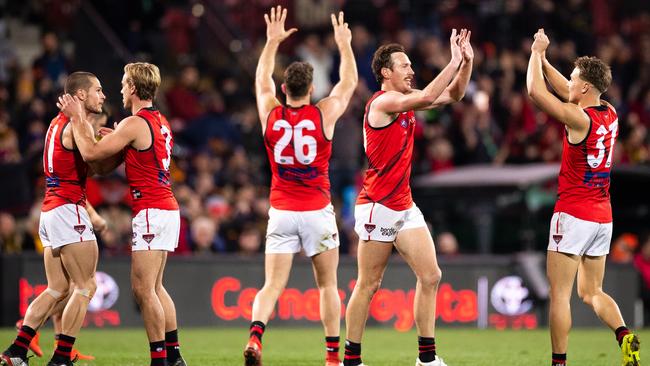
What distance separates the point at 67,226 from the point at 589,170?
184 inches

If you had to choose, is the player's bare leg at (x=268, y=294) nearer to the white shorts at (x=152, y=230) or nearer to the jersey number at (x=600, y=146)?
the white shorts at (x=152, y=230)

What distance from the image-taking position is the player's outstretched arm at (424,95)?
32.9ft

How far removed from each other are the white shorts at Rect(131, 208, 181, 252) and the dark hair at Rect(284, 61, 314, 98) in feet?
5.15

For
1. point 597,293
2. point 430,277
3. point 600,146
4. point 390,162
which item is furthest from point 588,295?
point 390,162

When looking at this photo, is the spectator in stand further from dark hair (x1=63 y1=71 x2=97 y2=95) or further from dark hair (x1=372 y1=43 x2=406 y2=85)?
dark hair (x1=63 y1=71 x2=97 y2=95)

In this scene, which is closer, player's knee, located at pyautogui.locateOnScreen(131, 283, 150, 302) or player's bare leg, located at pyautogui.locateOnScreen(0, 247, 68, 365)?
player's knee, located at pyautogui.locateOnScreen(131, 283, 150, 302)

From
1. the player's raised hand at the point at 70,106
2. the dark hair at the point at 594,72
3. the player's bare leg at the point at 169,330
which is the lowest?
the player's bare leg at the point at 169,330

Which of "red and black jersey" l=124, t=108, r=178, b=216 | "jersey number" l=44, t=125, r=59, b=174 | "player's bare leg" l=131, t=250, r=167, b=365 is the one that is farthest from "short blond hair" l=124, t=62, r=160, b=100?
"player's bare leg" l=131, t=250, r=167, b=365

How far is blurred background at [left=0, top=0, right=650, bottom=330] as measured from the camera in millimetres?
19109

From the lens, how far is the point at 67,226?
10500mm

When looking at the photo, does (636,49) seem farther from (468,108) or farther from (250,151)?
(250,151)

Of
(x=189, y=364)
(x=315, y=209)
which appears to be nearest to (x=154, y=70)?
(x=315, y=209)

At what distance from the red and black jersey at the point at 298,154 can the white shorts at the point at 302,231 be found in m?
0.07

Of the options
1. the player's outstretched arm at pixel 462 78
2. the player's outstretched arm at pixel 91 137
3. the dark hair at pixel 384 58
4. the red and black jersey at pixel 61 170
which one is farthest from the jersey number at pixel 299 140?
the red and black jersey at pixel 61 170
